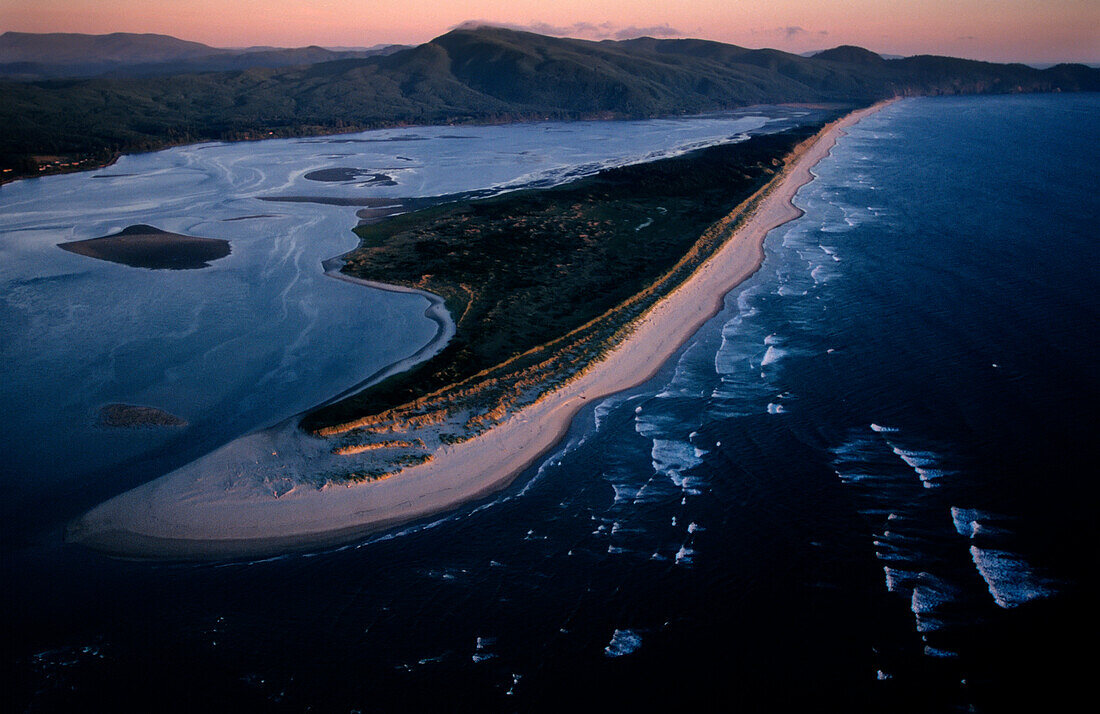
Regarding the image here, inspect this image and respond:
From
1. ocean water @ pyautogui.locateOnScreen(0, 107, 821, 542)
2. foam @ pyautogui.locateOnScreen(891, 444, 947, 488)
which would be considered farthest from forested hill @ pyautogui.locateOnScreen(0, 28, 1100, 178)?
foam @ pyautogui.locateOnScreen(891, 444, 947, 488)

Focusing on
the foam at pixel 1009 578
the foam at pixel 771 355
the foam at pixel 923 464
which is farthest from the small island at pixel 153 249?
the foam at pixel 1009 578

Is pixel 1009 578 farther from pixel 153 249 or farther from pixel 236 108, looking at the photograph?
pixel 236 108

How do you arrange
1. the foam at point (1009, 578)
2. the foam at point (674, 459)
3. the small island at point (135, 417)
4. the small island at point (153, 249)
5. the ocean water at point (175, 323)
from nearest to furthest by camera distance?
1. the foam at point (1009, 578)
2. the foam at point (674, 459)
3. the ocean water at point (175, 323)
4. the small island at point (135, 417)
5. the small island at point (153, 249)

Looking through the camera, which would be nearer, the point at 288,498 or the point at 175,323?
the point at 288,498

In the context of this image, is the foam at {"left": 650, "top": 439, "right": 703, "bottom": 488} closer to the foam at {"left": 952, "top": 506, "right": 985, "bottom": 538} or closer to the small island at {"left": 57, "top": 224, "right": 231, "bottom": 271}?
the foam at {"left": 952, "top": 506, "right": 985, "bottom": 538}

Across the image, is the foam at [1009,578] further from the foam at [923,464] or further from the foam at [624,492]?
the foam at [624,492]

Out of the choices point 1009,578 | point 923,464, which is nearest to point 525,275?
point 923,464
